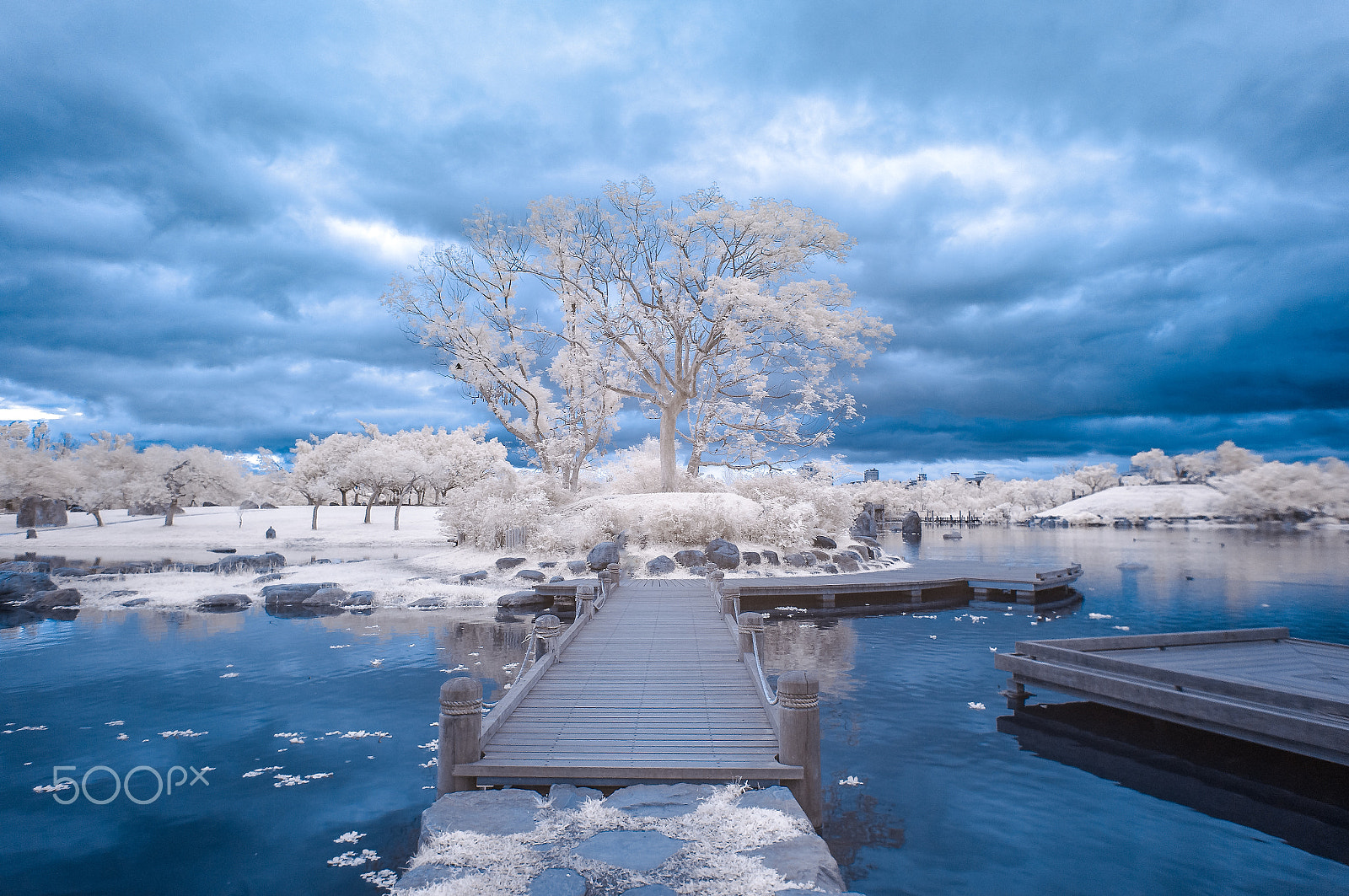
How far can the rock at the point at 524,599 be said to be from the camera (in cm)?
1858

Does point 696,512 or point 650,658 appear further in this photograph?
point 696,512

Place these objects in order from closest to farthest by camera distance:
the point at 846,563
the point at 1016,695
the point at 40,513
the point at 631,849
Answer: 1. the point at 631,849
2. the point at 1016,695
3. the point at 846,563
4. the point at 40,513

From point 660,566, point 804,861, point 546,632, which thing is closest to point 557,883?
point 804,861

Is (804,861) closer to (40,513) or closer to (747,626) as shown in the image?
(747,626)

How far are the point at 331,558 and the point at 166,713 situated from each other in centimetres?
2351

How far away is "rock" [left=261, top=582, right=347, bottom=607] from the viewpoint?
66.8 feet

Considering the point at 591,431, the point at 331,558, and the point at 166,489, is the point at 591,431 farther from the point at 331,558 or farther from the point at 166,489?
the point at 166,489

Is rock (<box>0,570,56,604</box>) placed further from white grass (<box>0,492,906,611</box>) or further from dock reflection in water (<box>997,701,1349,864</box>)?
dock reflection in water (<box>997,701,1349,864</box>)

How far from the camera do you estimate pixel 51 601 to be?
1998 cm

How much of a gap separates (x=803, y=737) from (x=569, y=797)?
83.0 inches

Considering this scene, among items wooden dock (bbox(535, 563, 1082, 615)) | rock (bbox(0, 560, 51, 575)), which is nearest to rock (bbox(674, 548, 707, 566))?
wooden dock (bbox(535, 563, 1082, 615))

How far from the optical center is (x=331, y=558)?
31.8 meters

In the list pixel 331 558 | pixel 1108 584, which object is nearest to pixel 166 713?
pixel 331 558

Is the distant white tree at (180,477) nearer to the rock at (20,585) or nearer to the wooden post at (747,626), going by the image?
the rock at (20,585)
